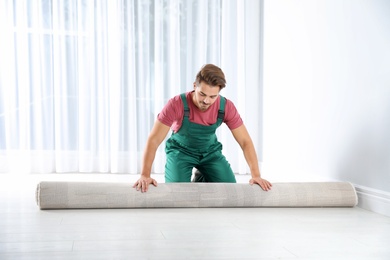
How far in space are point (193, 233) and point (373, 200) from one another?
1192mm

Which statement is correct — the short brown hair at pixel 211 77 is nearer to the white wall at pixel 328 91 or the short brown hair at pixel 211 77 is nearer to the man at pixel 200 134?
the man at pixel 200 134

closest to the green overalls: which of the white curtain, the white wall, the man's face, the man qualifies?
the man

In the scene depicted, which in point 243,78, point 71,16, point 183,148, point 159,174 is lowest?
point 159,174

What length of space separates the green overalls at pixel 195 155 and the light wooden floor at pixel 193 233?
1.61 feet

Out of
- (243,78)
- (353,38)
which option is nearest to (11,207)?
(353,38)

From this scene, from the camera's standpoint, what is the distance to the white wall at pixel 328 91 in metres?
3.00

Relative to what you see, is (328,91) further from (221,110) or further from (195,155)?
(195,155)

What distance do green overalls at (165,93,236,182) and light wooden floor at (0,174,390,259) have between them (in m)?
0.49

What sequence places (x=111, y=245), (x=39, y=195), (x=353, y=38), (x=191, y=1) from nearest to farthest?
1. (x=111, y=245)
2. (x=39, y=195)
3. (x=353, y=38)
4. (x=191, y=1)

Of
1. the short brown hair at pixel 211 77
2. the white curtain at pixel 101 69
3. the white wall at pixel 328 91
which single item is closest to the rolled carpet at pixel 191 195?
the white wall at pixel 328 91

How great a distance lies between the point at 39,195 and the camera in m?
2.84

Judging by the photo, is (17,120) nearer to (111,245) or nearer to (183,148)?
(183,148)

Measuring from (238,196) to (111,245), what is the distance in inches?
42.6

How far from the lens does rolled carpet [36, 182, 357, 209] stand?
2.87m
